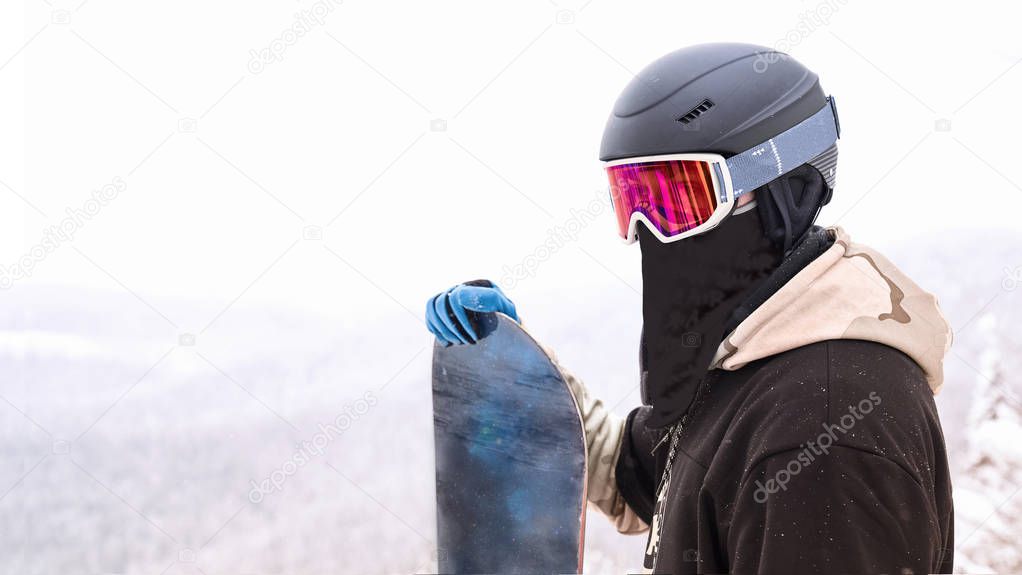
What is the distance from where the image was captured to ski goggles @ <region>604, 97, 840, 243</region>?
124 centimetres

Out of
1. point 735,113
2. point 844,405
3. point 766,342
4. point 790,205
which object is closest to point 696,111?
point 735,113

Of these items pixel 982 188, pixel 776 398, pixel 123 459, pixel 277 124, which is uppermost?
pixel 277 124

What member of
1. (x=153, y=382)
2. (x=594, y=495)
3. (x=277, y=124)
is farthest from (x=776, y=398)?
(x=277, y=124)

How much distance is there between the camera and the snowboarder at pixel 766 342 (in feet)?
3.27

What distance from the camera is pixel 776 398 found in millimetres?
1081

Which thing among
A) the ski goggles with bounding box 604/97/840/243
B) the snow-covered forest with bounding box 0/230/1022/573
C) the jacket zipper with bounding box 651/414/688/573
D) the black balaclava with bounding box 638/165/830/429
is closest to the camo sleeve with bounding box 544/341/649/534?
the jacket zipper with bounding box 651/414/688/573

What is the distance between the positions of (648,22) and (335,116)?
1.71 metres

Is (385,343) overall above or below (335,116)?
below

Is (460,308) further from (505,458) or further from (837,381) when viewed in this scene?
(837,381)

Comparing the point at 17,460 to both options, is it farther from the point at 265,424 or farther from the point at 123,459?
the point at 265,424

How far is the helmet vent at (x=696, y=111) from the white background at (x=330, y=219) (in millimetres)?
2350

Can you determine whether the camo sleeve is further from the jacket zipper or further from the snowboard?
the jacket zipper

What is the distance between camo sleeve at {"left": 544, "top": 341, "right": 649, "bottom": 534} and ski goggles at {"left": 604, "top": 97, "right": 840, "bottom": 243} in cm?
48

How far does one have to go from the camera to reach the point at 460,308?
169 cm
